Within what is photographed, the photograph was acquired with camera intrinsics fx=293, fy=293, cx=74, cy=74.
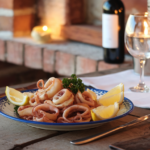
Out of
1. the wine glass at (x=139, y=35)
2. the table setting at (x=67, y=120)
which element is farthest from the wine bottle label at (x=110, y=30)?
the table setting at (x=67, y=120)

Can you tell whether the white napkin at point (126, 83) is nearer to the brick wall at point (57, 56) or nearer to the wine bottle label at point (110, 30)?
the wine bottle label at point (110, 30)

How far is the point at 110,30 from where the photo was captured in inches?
51.4

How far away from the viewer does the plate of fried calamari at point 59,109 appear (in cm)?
54

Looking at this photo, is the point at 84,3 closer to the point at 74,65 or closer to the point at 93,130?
the point at 74,65

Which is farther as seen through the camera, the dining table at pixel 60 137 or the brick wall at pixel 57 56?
the brick wall at pixel 57 56

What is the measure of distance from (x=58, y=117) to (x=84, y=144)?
0.09 metres

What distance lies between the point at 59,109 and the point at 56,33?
1676 mm

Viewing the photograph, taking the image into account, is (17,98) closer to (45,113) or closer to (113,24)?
(45,113)

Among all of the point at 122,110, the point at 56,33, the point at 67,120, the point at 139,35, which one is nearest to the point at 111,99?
the point at 122,110

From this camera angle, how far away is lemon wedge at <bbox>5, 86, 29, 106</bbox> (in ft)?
2.14

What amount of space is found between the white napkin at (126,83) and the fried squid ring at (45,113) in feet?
0.88

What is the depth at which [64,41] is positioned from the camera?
2.11m

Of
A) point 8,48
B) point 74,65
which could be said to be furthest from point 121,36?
point 8,48

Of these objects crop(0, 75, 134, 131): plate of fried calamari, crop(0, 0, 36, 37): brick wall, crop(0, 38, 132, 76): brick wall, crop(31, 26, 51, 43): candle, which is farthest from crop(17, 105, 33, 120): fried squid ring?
crop(0, 0, 36, 37): brick wall
